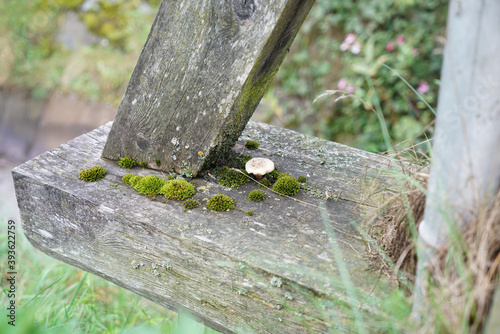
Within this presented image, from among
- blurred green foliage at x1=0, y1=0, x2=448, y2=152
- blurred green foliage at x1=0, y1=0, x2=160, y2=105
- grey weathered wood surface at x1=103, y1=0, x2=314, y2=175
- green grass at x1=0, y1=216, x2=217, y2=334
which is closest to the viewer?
grey weathered wood surface at x1=103, y1=0, x2=314, y2=175

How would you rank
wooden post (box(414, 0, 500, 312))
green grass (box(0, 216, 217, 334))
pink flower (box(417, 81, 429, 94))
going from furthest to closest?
pink flower (box(417, 81, 429, 94)), green grass (box(0, 216, 217, 334)), wooden post (box(414, 0, 500, 312))

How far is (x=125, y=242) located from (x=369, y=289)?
97cm

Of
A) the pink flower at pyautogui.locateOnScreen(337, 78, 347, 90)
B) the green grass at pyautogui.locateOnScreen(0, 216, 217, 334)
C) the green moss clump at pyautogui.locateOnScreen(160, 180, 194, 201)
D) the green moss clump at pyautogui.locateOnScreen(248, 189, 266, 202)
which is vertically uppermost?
the pink flower at pyautogui.locateOnScreen(337, 78, 347, 90)

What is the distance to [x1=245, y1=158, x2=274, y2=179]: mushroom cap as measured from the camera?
5.81 ft

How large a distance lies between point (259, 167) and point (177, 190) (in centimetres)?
40

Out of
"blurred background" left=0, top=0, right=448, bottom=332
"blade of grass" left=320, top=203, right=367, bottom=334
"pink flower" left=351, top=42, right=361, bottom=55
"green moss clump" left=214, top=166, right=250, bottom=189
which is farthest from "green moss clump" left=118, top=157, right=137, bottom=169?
"pink flower" left=351, top=42, right=361, bottom=55

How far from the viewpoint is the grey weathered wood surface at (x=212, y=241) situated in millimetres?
1298

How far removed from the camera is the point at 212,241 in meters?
1.42

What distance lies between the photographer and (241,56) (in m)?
1.55

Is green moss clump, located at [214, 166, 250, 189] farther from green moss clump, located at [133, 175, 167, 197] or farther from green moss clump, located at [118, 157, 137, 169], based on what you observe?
green moss clump, located at [118, 157, 137, 169]

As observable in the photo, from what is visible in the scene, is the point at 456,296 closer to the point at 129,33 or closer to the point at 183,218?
the point at 183,218

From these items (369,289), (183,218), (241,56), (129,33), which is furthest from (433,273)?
(129,33)

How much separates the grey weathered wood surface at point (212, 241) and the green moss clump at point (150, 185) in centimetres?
4

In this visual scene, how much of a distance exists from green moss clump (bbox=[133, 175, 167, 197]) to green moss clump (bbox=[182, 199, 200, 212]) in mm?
164
